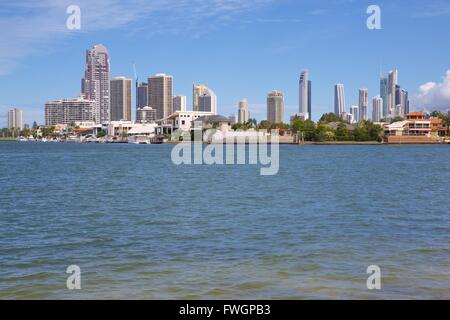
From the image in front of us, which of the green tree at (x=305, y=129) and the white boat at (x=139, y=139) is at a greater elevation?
the green tree at (x=305, y=129)

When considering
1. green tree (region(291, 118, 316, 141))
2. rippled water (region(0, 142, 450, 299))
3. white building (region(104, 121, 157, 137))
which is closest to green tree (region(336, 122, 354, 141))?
green tree (region(291, 118, 316, 141))

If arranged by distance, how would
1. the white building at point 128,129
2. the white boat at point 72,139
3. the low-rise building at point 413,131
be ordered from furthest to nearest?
the white boat at point 72,139 → the white building at point 128,129 → the low-rise building at point 413,131

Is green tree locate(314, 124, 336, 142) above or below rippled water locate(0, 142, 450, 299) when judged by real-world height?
above

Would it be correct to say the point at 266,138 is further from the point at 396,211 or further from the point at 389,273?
the point at 389,273

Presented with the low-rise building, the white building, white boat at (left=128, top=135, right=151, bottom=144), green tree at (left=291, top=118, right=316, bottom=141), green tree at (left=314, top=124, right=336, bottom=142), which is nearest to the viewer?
the low-rise building

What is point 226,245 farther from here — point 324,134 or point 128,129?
point 128,129

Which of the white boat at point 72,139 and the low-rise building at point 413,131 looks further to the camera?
the white boat at point 72,139

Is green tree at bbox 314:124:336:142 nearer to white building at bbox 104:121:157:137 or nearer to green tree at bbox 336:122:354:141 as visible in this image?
green tree at bbox 336:122:354:141

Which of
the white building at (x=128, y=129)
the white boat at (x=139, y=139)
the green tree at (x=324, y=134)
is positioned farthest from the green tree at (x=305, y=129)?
the white building at (x=128, y=129)

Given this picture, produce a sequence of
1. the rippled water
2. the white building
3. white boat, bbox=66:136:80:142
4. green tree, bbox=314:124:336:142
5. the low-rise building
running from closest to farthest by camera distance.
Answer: the rippled water, the low-rise building, green tree, bbox=314:124:336:142, the white building, white boat, bbox=66:136:80:142

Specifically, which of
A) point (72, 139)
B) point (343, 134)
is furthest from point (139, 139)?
point (343, 134)

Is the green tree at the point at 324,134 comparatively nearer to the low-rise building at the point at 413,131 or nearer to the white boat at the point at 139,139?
the low-rise building at the point at 413,131

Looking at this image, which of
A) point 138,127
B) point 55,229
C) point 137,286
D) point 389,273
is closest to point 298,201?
point 55,229

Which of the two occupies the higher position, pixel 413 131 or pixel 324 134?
pixel 413 131
